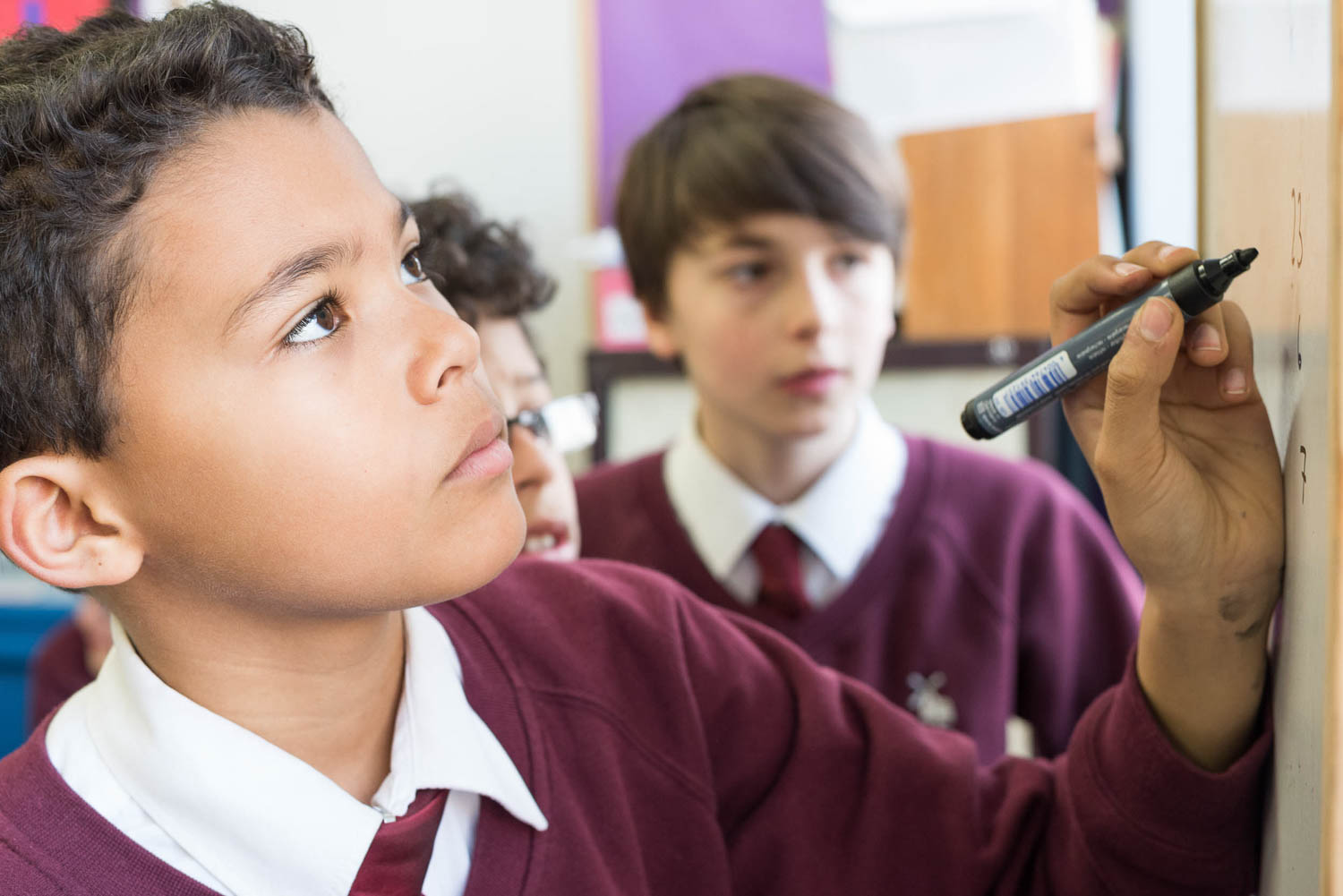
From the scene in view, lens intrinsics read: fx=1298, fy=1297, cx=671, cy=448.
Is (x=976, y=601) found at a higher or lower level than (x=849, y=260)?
lower

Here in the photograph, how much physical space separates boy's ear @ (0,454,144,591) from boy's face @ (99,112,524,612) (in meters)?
0.01

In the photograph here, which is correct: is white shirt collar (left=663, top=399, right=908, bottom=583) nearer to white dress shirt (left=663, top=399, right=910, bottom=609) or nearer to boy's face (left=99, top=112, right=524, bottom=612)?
white dress shirt (left=663, top=399, right=910, bottom=609)

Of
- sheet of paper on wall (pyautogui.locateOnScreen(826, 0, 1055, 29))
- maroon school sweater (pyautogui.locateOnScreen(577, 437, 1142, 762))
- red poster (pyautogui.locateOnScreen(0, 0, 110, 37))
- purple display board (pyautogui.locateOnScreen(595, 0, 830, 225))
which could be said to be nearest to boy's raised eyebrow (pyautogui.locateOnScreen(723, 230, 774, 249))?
maroon school sweater (pyautogui.locateOnScreen(577, 437, 1142, 762))

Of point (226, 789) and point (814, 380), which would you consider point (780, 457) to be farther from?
point (226, 789)

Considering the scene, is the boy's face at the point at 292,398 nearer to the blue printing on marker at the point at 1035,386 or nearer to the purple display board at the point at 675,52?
the blue printing on marker at the point at 1035,386

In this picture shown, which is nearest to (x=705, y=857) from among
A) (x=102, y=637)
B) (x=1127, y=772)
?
(x=1127, y=772)

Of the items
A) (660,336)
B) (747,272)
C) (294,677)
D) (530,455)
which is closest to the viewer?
(294,677)

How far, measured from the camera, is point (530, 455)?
1142mm

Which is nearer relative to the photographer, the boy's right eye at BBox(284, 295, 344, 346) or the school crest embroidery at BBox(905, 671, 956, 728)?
the boy's right eye at BBox(284, 295, 344, 346)

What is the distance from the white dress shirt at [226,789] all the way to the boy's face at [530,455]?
37 cm

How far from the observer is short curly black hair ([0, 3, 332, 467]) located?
688 mm

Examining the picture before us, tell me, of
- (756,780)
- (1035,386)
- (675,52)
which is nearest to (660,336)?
(756,780)

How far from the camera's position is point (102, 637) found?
1427 millimetres

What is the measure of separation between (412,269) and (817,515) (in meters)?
0.66
